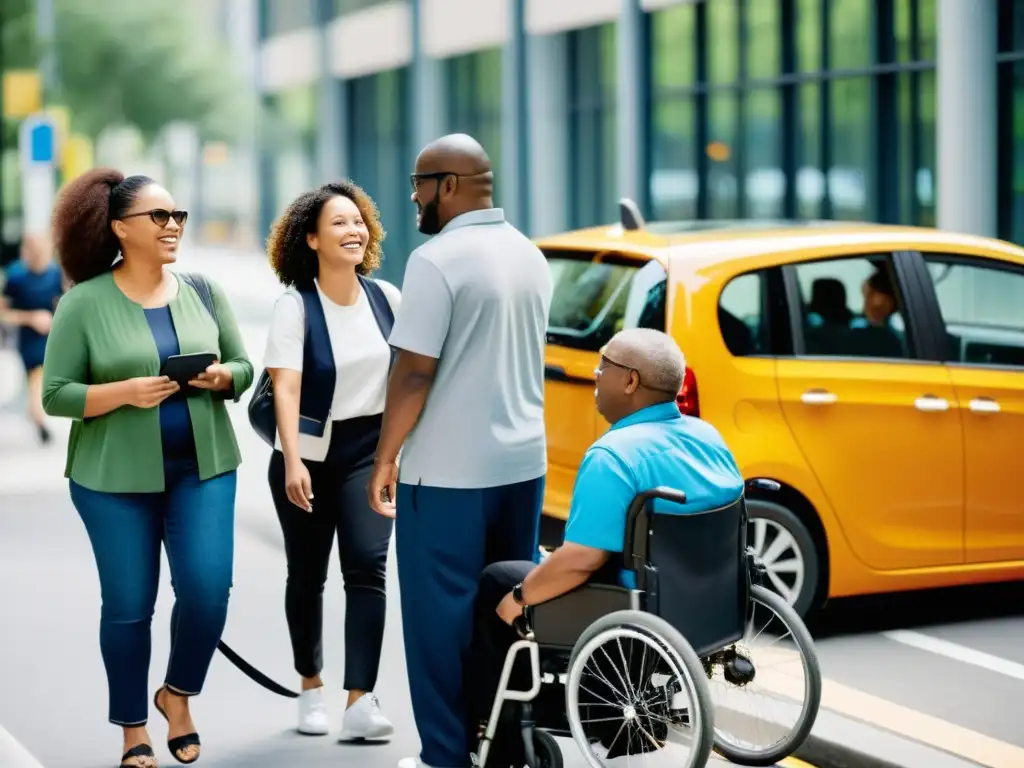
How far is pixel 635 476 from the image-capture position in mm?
5000

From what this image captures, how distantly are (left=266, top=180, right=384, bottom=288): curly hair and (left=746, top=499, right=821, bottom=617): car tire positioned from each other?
201 centimetres

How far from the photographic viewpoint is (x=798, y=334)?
7.44 metres

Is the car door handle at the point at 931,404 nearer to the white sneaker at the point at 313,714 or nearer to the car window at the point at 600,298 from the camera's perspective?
the car window at the point at 600,298

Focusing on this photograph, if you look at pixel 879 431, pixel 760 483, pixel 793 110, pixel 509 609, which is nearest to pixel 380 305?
pixel 509 609

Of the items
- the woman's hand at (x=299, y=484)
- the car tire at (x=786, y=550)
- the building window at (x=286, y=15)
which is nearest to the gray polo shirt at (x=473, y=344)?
the woman's hand at (x=299, y=484)

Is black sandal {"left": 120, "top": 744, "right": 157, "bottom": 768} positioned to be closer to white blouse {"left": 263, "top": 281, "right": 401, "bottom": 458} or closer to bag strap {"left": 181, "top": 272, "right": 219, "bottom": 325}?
white blouse {"left": 263, "top": 281, "right": 401, "bottom": 458}

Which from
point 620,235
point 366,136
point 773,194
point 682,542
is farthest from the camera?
point 366,136

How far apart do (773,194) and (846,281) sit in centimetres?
1320

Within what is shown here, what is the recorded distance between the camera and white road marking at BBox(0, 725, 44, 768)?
5941 mm

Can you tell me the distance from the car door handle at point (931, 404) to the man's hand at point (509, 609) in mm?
2771

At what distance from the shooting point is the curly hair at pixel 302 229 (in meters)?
6.04

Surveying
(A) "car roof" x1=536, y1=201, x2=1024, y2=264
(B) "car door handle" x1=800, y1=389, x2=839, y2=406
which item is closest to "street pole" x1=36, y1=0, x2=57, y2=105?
(A) "car roof" x1=536, y1=201, x2=1024, y2=264

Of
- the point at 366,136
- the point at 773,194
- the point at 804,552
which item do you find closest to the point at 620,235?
the point at 804,552

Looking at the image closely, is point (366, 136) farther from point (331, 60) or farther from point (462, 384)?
point (462, 384)
